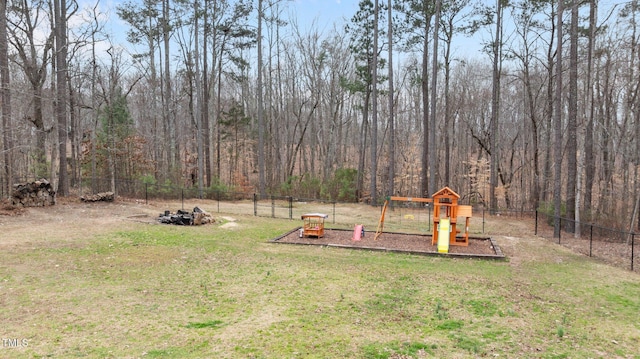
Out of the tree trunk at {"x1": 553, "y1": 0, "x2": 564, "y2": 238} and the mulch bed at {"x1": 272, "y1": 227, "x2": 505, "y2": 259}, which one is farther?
the tree trunk at {"x1": 553, "y1": 0, "x2": 564, "y2": 238}

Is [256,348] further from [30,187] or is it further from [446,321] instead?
[30,187]

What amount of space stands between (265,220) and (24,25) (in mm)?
13385

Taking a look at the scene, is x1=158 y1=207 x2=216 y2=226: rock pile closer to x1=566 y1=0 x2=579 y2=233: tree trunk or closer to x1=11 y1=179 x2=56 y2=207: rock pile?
x1=11 y1=179 x2=56 y2=207: rock pile

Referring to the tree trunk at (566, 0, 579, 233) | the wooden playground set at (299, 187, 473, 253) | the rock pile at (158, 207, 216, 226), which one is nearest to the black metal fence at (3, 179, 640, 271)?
the tree trunk at (566, 0, 579, 233)

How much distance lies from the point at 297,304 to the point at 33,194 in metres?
13.2

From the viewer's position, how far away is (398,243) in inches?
498

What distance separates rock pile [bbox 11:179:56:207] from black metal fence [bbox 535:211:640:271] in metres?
18.6

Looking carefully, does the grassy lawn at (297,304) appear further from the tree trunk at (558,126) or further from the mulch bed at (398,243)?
the tree trunk at (558,126)

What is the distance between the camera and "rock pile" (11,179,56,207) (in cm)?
1421

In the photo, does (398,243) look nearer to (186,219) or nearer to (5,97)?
(186,219)

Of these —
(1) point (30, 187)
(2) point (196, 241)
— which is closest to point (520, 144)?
(2) point (196, 241)

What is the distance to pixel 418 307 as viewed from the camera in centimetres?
666

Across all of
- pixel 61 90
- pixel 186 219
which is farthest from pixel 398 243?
pixel 61 90

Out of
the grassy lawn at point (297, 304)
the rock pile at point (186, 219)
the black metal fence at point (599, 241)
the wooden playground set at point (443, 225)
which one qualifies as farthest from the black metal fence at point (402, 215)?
the rock pile at point (186, 219)
